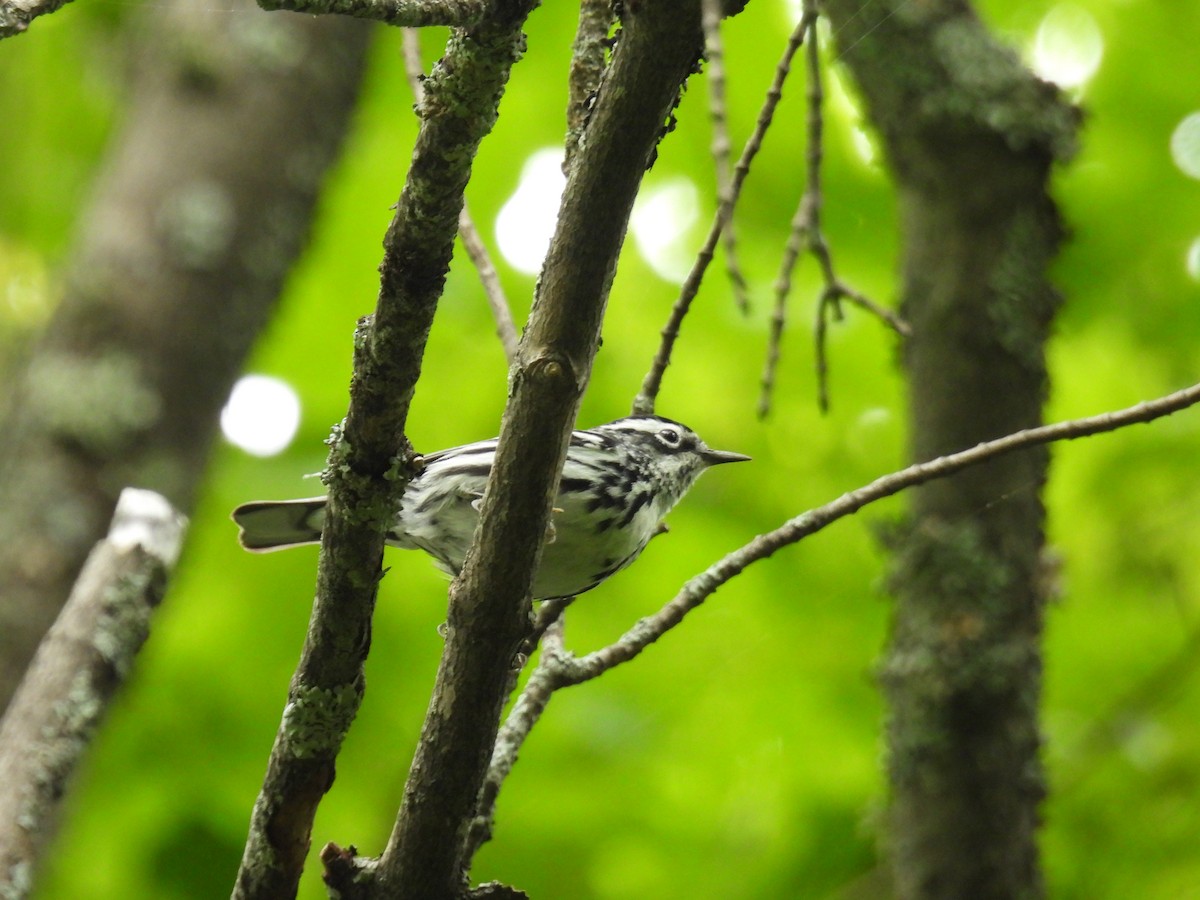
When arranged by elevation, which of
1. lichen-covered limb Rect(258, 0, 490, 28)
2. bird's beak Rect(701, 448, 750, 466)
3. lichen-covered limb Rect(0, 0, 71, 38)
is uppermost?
bird's beak Rect(701, 448, 750, 466)

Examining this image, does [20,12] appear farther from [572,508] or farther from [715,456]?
[715,456]

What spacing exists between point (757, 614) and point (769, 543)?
315cm

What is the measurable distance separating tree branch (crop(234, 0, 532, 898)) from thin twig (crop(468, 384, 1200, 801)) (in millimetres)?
410

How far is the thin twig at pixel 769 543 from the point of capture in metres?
2.15

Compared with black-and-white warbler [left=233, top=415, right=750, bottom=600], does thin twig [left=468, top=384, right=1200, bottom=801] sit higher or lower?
lower

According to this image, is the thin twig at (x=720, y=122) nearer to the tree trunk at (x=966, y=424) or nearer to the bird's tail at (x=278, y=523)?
the tree trunk at (x=966, y=424)

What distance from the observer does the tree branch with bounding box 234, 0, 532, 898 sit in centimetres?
169

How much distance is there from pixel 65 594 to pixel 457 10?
11.0 ft

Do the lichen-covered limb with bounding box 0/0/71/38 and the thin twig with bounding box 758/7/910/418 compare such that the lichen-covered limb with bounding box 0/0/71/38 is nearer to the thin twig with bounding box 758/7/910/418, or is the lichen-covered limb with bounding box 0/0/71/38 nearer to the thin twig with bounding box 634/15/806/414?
the thin twig with bounding box 634/15/806/414

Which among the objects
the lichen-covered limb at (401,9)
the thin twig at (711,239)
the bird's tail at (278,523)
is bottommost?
the lichen-covered limb at (401,9)

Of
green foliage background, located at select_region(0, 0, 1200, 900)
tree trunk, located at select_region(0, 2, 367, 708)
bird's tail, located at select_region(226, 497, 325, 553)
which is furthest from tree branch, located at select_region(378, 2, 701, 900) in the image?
green foliage background, located at select_region(0, 0, 1200, 900)

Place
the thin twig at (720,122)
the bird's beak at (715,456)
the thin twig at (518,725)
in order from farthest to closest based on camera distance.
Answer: the bird's beak at (715,456)
the thin twig at (518,725)
the thin twig at (720,122)

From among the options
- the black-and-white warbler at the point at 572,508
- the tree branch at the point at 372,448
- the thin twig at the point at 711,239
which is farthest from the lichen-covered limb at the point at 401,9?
the black-and-white warbler at the point at 572,508

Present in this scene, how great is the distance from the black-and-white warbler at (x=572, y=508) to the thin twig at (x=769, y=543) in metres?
0.83
